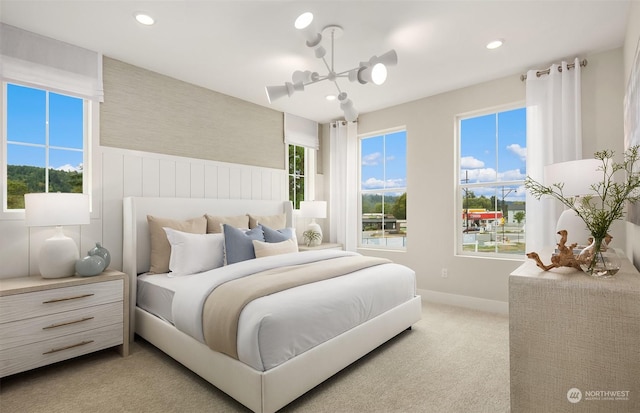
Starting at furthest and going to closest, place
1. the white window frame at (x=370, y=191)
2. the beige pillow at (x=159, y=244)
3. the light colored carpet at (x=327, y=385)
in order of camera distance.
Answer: the white window frame at (x=370, y=191) < the beige pillow at (x=159, y=244) < the light colored carpet at (x=327, y=385)

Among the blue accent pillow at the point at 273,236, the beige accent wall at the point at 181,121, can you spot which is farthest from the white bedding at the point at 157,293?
the beige accent wall at the point at 181,121

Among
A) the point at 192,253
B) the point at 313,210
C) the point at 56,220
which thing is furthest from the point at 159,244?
the point at 313,210

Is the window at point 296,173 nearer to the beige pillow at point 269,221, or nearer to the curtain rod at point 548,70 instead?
the beige pillow at point 269,221

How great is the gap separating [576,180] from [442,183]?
1956mm

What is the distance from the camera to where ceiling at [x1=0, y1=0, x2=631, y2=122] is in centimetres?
238

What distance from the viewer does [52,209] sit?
2.40 metres

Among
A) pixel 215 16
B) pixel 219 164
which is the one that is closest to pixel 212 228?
pixel 219 164

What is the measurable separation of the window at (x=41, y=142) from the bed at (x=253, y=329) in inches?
22.5

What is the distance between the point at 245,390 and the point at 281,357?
0.26 m

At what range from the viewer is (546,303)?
1368 mm

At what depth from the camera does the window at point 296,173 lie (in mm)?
5053

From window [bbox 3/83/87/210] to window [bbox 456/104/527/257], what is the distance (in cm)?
408

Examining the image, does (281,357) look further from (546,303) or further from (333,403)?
(546,303)

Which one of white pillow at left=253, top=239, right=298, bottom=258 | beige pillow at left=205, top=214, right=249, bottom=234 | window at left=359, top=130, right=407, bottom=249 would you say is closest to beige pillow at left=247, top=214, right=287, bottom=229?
beige pillow at left=205, top=214, right=249, bottom=234
